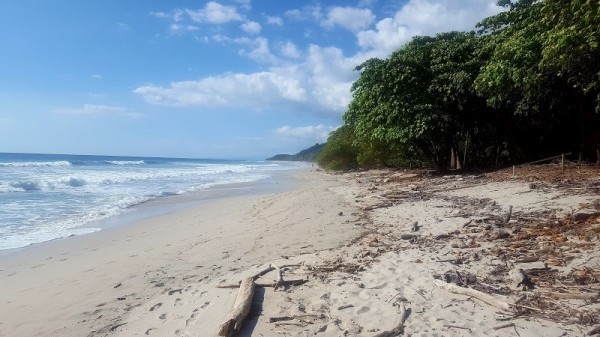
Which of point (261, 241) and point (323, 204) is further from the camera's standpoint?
point (323, 204)

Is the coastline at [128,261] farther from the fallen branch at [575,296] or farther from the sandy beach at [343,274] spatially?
the fallen branch at [575,296]

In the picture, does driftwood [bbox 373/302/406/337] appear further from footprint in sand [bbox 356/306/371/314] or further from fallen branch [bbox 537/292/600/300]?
fallen branch [bbox 537/292/600/300]

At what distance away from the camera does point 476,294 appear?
4602 millimetres

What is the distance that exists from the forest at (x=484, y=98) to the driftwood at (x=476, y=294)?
29.8 ft

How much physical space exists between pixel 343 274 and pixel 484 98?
16284mm

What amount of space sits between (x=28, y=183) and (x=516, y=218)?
23.0 meters

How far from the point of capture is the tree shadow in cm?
433

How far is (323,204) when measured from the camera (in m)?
13.7

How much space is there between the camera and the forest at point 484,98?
1284 cm

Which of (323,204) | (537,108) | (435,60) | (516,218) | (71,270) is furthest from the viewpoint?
(435,60)

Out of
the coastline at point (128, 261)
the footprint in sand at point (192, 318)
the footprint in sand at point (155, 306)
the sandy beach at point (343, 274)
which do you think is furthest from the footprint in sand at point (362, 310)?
the coastline at point (128, 261)

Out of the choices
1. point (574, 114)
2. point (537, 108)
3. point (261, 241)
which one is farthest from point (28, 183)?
point (574, 114)

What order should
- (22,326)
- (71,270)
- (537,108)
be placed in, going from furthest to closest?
1. (537,108)
2. (71,270)
3. (22,326)

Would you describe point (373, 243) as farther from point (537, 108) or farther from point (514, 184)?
point (537, 108)
